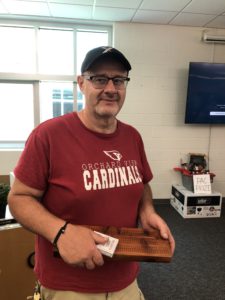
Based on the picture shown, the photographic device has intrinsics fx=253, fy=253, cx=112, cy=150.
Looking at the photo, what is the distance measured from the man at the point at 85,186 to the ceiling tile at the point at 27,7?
271 centimetres

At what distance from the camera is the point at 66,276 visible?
86 centimetres

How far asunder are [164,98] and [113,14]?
1.37 m

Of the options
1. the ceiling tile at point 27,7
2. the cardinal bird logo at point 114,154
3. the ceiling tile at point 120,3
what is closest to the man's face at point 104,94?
the cardinal bird logo at point 114,154

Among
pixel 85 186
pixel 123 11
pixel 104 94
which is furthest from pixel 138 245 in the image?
pixel 123 11

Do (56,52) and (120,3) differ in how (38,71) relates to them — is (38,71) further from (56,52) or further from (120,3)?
(120,3)

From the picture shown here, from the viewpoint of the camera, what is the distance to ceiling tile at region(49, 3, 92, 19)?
310 centimetres

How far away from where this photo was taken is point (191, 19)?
3.44 meters

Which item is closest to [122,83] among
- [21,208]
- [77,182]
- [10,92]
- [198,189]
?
[77,182]

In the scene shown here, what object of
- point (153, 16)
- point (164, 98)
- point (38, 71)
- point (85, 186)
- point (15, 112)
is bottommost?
point (85, 186)

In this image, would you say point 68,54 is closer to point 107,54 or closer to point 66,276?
point 107,54

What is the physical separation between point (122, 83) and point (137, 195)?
434 mm

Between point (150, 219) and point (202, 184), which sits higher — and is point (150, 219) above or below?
above

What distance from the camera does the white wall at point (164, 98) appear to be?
3.69 metres

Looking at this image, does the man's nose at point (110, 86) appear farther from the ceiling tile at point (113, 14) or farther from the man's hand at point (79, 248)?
the ceiling tile at point (113, 14)
